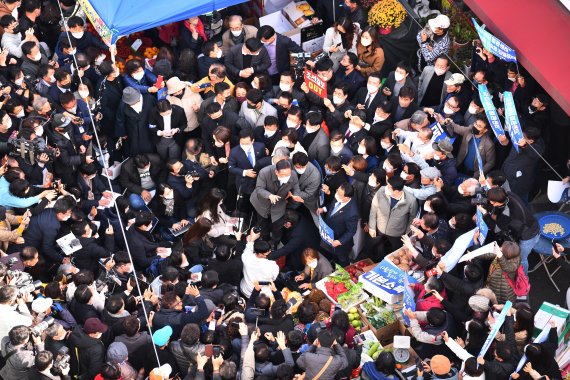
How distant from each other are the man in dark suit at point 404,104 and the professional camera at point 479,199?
67.7 inches

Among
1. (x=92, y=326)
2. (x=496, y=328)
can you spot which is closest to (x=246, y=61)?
(x=92, y=326)

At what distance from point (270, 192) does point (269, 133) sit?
2.76 ft

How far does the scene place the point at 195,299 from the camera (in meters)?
8.91

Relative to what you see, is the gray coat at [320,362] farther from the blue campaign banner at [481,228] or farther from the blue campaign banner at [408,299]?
the blue campaign banner at [481,228]

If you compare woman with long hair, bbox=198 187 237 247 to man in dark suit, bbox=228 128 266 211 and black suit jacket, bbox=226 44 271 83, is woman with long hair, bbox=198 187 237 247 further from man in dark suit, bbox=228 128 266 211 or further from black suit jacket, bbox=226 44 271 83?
black suit jacket, bbox=226 44 271 83

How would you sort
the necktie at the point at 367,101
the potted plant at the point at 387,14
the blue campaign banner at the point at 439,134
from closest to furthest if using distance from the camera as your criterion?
the blue campaign banner at the point at 439,134
the necktie at the point at 367,101
the potted plant at the point at 387,14

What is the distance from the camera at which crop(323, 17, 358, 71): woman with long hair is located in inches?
480

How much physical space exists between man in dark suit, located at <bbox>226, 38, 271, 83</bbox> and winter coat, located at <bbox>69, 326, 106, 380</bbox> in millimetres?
4680

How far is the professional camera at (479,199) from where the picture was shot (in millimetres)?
9508

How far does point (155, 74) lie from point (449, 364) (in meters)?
5.89

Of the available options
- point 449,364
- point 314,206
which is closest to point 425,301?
point 449,364

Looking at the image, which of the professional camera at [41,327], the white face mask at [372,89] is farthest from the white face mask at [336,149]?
the professional camera at [41,327]

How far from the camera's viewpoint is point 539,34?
33.0 feet

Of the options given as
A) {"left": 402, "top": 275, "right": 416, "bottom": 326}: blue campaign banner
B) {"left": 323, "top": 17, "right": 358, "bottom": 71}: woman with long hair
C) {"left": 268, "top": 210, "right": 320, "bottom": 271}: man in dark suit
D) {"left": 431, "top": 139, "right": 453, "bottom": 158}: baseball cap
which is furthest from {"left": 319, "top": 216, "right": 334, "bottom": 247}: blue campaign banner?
{"left": 323, "top": 17, "right": 358, "bottom": 71}: woman with long hair
